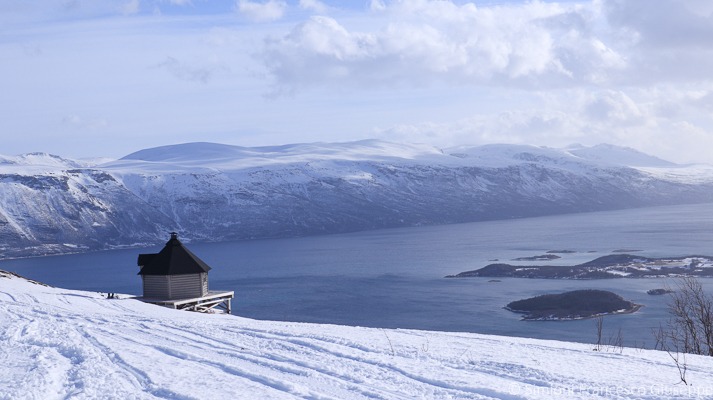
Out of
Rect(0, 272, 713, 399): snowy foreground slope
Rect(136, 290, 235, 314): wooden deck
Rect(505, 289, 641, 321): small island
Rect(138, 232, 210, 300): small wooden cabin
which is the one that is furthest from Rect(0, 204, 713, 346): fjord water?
Rect(0, 272, 713, 399): snowy foreground slope

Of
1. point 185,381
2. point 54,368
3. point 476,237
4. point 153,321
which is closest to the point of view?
point 185,381

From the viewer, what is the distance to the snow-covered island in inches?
3531

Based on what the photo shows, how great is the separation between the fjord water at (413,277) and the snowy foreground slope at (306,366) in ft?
97.8

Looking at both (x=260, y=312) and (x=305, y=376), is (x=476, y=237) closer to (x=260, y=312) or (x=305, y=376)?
(x=260, y=312)

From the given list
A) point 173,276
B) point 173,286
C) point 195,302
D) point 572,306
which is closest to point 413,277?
point 572,306

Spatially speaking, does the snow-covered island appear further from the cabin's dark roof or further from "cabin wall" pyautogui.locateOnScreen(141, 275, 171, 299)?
"cabin wall" pyautogui.locateOnScreen(141, 275, 171, 299)

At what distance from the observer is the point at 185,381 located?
9.91m

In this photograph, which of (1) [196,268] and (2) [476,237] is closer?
(1) [196,268]

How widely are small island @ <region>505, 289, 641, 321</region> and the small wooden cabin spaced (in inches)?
1410

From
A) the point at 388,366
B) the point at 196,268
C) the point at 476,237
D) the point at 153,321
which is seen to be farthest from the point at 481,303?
the point at 476,237

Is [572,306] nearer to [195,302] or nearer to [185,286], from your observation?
[195,302]

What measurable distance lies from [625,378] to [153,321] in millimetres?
11519

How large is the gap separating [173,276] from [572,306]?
42.5 meters

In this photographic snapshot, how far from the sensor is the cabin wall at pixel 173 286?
36.8 metres
